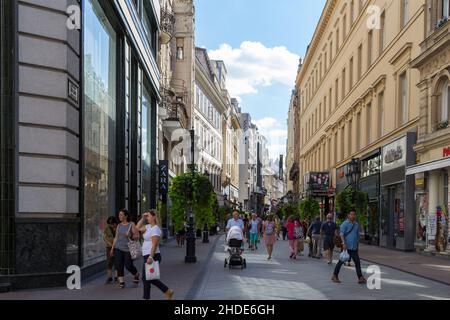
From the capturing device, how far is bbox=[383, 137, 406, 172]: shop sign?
27.2 meters

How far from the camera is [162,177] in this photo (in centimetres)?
3219

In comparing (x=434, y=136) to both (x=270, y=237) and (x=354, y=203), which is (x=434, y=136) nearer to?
(x=354, y=203)

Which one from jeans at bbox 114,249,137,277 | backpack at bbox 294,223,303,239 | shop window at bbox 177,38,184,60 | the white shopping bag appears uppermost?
shop window at bbox 177,38,184,60

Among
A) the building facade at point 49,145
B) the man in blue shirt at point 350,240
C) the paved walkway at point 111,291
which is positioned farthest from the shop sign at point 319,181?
the man in blue shirt at point 350,240

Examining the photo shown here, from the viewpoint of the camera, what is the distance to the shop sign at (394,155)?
1071 inches

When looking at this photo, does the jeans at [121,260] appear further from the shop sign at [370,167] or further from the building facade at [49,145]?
the shop sign at [370,167]

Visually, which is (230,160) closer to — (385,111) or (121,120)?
(385,111)

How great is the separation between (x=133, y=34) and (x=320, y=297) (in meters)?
12.5

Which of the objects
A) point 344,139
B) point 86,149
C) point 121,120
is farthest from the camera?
point 344,139

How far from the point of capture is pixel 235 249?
17688 millimetres

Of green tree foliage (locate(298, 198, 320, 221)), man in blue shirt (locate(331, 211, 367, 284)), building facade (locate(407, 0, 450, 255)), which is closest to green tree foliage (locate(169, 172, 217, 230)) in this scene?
building facade (locate(407, 0, 450, 255))

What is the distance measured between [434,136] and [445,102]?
1326 mm

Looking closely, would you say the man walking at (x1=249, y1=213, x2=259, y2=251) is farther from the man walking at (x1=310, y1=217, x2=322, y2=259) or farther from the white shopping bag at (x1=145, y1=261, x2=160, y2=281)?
the white shopping bag at (x1=145, y1=261, x2=160, y2=281)
